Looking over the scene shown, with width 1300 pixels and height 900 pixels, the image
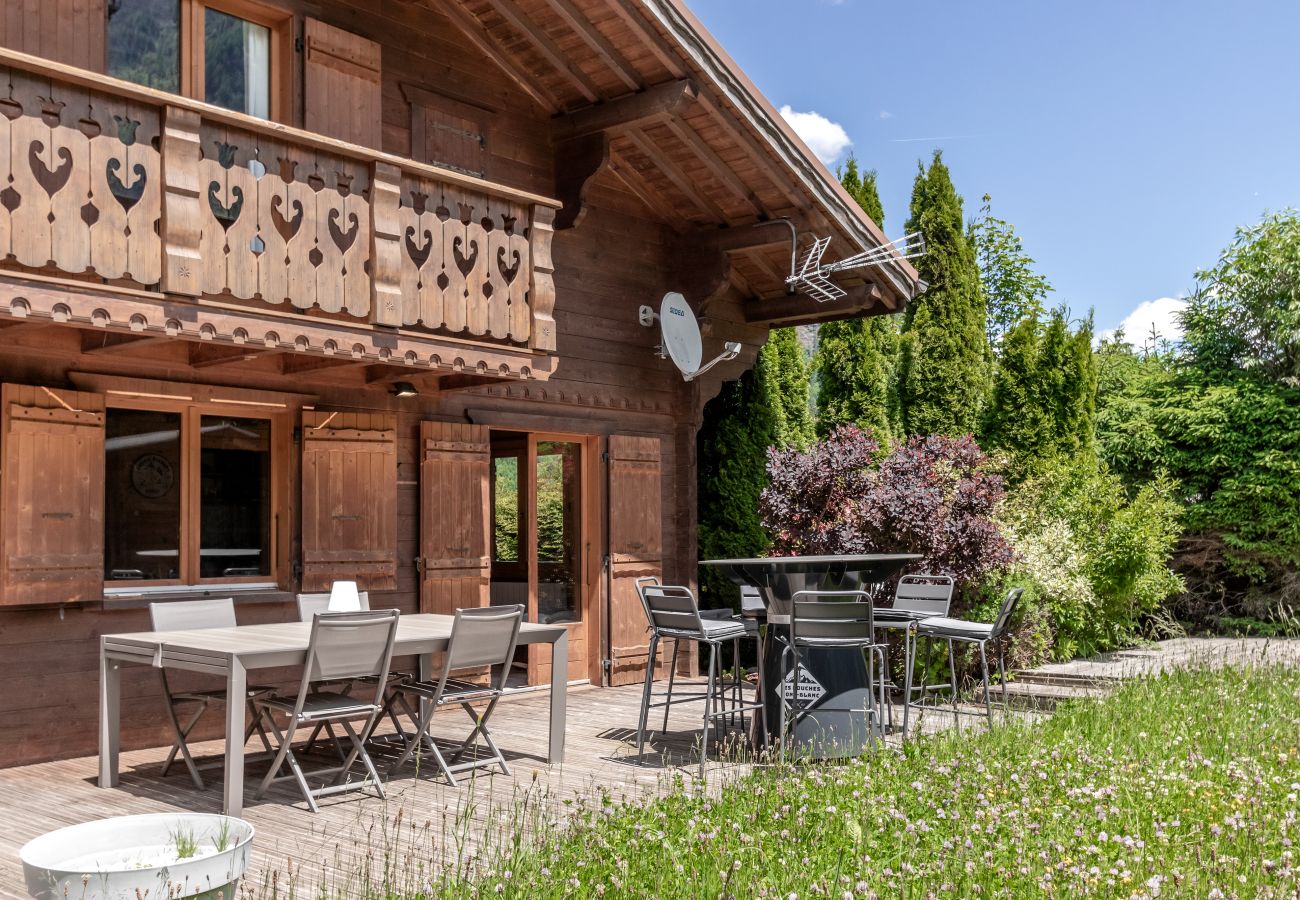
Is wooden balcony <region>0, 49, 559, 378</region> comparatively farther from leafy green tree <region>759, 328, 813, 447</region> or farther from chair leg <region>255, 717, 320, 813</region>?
leafy green tree <region>759, 328, 813, 447</region>

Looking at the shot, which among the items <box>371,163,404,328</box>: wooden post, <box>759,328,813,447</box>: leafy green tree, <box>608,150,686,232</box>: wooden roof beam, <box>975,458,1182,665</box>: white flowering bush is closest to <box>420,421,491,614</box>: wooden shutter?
<box>371,163,404,328</box>: wooden post

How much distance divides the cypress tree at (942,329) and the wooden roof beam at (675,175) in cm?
456

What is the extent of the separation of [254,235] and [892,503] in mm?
5417

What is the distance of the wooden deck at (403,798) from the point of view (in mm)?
4652

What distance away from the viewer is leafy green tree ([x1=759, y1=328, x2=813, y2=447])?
12992mm

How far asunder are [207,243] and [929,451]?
20.8 feet

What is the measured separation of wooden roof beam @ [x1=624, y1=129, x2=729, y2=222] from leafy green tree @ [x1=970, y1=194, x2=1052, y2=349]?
17953mm

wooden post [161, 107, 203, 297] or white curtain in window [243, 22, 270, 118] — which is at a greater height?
white curtain in window [243, 22, 270, 118]

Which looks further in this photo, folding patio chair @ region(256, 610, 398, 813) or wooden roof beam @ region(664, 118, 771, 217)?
wooden roof beam @ region(664, 118, 771, 217)

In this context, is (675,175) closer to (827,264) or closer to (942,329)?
(827,264)

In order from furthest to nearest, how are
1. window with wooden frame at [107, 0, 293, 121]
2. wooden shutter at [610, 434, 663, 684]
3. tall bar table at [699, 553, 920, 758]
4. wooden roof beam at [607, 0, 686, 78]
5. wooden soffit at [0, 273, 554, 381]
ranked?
wooden shutter at [610, 434, 663, 684] → wooden roof beam at [607, 0, 686, 78] → window with wooden frame at [107, 0, 293, 121] → tall bar table at [699, 553, 920, 758] → wooden soffit at [0, 273, 554, 381]

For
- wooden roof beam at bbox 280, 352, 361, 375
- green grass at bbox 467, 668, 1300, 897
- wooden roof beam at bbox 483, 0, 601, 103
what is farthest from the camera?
wooden roof beam at bbox 483, 0, 601, 103

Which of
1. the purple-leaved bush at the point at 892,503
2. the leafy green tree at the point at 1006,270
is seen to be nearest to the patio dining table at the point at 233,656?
the purple-leaved bush at the point at 892,503

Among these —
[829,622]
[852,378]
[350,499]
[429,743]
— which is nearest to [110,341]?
[350,499]
